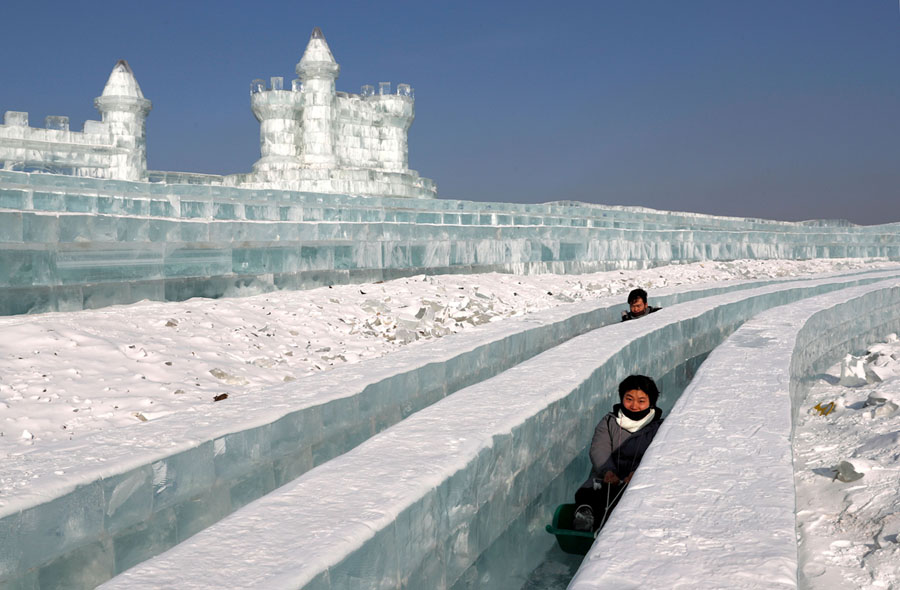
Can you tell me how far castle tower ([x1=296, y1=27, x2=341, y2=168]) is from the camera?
1620 inches

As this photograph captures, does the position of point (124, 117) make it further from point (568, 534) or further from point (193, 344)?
point (568, 534)

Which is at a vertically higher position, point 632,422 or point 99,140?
point 99,140

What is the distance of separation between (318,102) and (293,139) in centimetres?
253

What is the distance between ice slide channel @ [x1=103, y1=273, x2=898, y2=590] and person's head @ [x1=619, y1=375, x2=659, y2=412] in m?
0.47

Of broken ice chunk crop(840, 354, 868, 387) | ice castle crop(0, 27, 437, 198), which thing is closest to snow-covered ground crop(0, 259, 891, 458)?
broken ice chunk crop(840, 354, 868, 387)

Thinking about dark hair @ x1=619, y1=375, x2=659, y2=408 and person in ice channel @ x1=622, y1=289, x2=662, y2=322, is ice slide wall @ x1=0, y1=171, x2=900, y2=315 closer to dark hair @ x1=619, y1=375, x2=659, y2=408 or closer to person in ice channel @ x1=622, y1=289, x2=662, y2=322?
person in ice channel @ x1=622, y1=289, x2=662, y2=322

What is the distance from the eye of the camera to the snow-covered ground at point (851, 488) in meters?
4.18

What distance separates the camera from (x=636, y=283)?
1917 centimetres

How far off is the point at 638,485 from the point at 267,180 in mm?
38449

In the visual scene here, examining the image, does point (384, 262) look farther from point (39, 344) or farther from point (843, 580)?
point (843, 580)

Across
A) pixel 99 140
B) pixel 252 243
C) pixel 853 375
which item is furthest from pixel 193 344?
pixel 99 140

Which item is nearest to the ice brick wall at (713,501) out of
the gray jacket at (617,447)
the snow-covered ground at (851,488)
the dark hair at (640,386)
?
the dark hair at (640,386)

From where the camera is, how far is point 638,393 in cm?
618

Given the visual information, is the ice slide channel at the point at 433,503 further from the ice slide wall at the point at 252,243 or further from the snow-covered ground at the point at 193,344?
the ice slide wall at the point at 252,243
